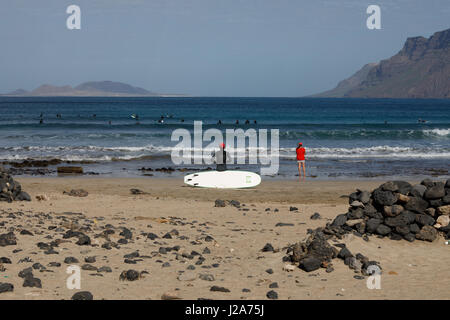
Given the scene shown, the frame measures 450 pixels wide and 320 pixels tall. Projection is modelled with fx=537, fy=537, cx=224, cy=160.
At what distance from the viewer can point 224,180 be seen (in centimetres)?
1970

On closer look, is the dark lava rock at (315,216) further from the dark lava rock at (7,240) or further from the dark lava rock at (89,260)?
the dark lava rock at (7,240)

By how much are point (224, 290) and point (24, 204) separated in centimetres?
908

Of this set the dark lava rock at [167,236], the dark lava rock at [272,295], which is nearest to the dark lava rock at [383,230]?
the dark lava rock at [272,295]

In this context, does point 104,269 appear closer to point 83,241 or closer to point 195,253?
point 83,241

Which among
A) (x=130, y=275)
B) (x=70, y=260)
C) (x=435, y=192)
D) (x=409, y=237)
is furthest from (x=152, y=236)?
(x=435, y=192)

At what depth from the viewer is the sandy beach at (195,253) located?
7.36m

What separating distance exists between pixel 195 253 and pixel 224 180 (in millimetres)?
10454

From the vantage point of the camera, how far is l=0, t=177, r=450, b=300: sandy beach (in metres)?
7.36

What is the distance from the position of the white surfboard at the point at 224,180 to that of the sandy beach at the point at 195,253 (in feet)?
10.7

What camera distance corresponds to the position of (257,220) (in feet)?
42.9

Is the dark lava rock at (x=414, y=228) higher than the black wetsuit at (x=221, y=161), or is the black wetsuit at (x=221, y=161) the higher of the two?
the black wetsuit at (x=221, y=161)

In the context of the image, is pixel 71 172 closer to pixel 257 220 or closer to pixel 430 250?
pixel 257 220

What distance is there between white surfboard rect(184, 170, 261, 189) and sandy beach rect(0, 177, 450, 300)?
326cm
